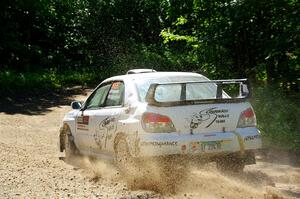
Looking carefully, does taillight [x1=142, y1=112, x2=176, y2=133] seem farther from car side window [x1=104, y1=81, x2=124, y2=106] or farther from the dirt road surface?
car side window [x1=104, y1=81, x2=124, y2=106]

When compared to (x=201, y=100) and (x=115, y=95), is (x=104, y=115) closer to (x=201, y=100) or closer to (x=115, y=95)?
(x=115, y=95)

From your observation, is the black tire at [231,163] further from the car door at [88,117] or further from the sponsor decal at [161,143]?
the car door at [88,117]

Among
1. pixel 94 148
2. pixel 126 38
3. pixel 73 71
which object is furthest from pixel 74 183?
pixel 126 38

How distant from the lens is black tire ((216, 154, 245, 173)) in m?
7.66

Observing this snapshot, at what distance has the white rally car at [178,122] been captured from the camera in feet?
23.8

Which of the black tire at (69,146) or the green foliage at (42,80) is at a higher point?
the black tire at (69,146)

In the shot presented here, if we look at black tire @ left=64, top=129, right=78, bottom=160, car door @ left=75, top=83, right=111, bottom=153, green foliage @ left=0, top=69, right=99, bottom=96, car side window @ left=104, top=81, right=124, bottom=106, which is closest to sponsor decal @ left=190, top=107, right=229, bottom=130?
car side window @ left=104, top=81, right=124, bottom=106

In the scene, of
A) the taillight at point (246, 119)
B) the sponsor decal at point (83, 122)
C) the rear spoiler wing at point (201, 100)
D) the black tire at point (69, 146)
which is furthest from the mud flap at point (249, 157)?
the black tire at point (69, 146)

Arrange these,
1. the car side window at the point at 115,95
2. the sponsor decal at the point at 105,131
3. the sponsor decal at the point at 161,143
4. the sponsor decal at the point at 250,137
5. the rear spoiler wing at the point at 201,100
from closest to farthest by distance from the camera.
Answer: the sponsor decal at the point at 161,143
the rear spoiler wing at the point at 201,100
the sponsor decal at the point at 250,137
the sponsor decal at the point at 105,131
the car side window at the point at 115,95

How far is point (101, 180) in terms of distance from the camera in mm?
8195

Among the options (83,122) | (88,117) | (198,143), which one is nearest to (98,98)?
(88,117)

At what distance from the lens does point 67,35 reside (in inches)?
1252

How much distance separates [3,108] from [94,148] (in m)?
13.0

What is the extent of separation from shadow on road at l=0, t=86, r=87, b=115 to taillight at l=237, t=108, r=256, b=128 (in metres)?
13.5
